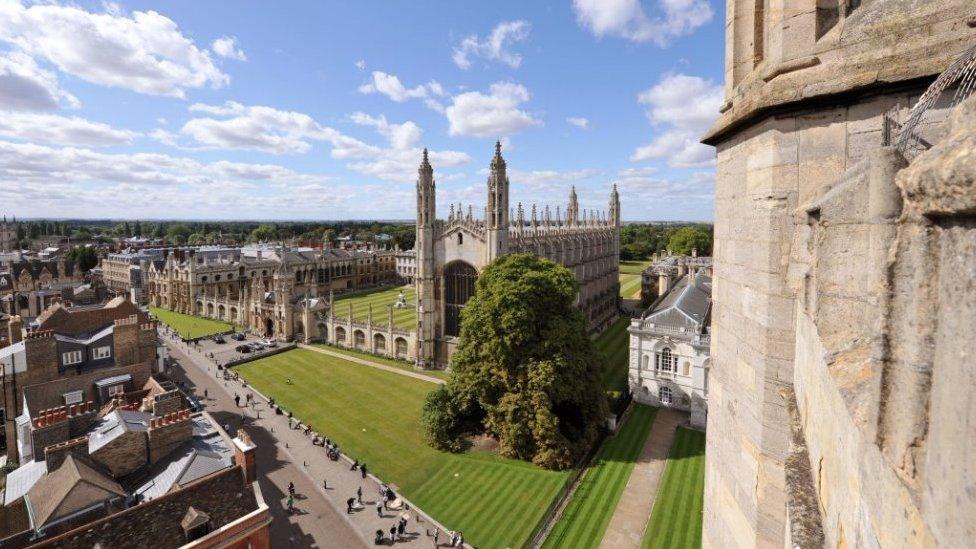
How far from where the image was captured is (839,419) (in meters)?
2.61

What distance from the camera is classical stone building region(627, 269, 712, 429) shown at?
26.5 m

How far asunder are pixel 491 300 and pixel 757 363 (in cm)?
1875

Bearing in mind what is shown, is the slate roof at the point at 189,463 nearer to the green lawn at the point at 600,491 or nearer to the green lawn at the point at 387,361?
the green lawn at the point at 600,491

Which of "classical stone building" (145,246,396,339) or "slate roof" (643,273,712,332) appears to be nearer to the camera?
"slate roof" (643,273,712,332)

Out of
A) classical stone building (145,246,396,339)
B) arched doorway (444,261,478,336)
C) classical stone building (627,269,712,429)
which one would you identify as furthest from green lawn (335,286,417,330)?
classical stone building (627,269,712,429)

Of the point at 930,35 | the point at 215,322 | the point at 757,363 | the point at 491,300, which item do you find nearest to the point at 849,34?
the point at 930,35

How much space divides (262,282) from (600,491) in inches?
1723

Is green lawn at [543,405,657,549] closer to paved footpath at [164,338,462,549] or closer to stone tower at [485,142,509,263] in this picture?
paved footpath at [164,338,462,549]

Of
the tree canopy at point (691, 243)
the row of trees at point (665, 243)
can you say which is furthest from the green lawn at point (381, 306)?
the tree canopy at point (691, 243)

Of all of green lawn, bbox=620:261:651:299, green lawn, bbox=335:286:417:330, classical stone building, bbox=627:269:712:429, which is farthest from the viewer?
green lawn, bbox=620:261:651:299

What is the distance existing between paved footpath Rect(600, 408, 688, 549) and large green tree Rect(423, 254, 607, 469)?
104 inches

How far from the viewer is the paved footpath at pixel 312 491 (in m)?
17.3

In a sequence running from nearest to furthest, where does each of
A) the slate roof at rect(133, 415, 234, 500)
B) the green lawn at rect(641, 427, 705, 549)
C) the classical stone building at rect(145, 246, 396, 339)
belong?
the slate roof at rect(133, 415, 234, 500) → the green lawn at rect(641, 427, 705, 549) → the classical stone building at rect(145, 246, 396, 339)

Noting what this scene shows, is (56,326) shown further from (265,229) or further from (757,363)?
(265,229)
